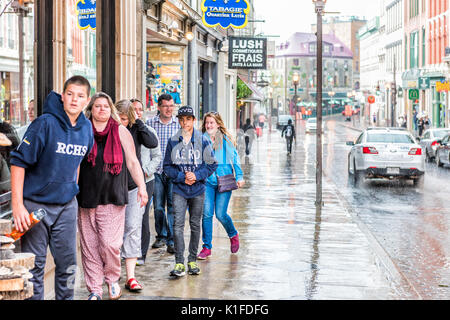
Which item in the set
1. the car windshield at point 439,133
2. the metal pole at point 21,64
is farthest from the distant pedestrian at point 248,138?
the metal pole at point 21,64

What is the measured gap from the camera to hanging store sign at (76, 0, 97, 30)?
10570mm

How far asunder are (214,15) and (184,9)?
111 cm

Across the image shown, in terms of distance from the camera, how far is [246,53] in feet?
88.4

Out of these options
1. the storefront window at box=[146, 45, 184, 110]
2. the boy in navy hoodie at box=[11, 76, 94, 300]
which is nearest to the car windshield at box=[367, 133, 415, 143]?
the storefront window at box=[146, 45, 184, 110]

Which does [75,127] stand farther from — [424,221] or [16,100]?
→ [424,221]

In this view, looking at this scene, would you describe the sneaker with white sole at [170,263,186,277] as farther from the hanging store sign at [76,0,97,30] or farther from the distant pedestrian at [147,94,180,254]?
the hanging store sign at [76,0,97,30]

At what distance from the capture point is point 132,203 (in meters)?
7.51

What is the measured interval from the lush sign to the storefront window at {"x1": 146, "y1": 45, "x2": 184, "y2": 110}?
1.35 metres

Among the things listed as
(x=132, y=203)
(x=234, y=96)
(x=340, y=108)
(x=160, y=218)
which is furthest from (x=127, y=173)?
(x=340, y=108)

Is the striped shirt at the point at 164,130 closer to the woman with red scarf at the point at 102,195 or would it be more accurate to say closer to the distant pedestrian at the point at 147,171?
the distant pedestrian at the point at 147,171

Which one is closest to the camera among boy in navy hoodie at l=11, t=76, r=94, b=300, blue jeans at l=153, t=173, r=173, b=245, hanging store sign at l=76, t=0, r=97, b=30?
boy in navy hoodie at l=11, t=76, r=94, b=300

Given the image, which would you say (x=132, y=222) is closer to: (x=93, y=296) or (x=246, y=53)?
(x=93, y=296)

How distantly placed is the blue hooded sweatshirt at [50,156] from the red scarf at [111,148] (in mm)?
819

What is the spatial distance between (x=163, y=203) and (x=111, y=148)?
9.81 ft
